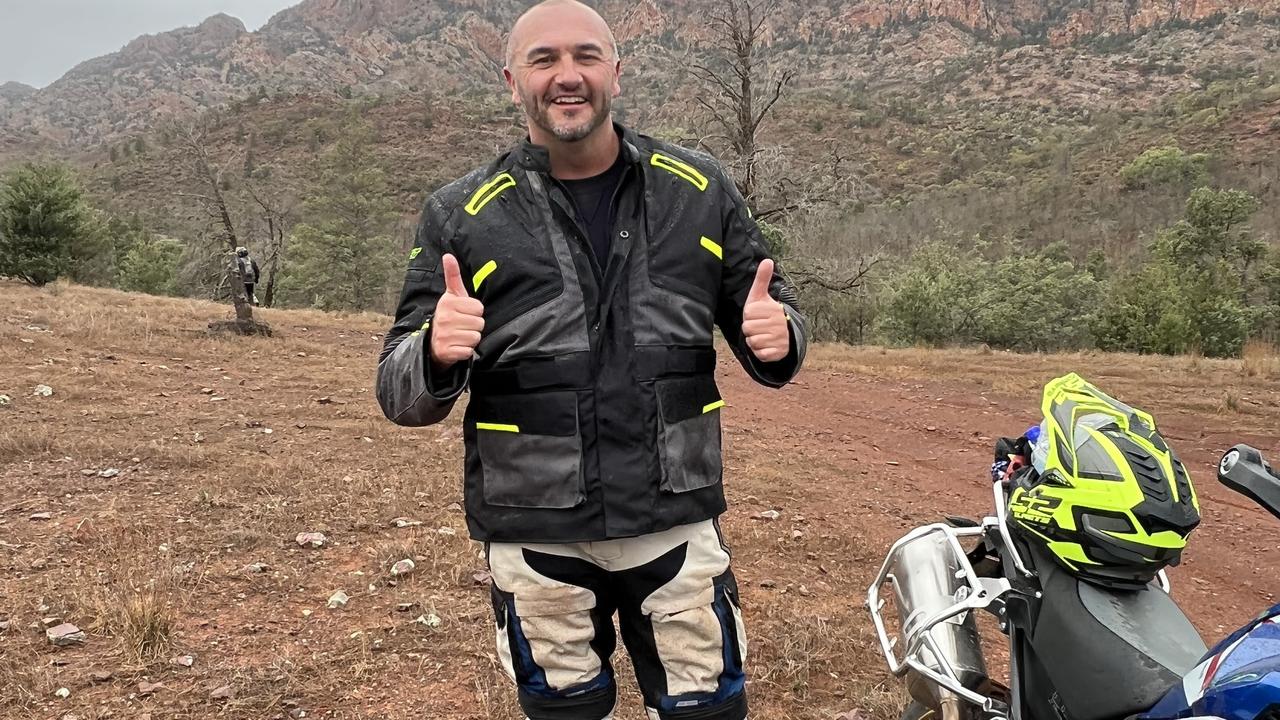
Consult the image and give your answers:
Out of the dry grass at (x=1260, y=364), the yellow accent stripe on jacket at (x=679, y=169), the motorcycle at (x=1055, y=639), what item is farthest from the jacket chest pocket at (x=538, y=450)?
the dry grass at (x=1260, y=364)

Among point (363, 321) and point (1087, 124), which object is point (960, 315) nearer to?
point (363, 321)

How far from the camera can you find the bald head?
164 cm

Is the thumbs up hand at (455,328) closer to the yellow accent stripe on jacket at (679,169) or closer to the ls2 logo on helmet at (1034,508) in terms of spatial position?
the yellow accent stripe on jacket at (679,169)

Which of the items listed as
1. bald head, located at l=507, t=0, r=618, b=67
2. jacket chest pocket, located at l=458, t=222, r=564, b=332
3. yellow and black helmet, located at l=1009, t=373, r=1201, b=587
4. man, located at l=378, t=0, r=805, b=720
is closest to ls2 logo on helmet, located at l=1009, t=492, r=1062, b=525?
yellow and black helmet, located at l=1009, t=373, r=1201, b=587

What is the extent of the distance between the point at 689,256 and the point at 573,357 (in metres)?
0.34

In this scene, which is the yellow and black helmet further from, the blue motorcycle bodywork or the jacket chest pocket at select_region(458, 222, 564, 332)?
the jacket chest pocket at select_region(458, 222, 564, 332)

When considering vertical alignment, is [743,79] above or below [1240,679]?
above

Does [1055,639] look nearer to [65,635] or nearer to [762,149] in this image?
[65,635]

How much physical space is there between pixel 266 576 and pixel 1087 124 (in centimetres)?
8372

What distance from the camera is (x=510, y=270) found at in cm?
161

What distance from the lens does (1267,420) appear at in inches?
288

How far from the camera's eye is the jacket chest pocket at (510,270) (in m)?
1.60

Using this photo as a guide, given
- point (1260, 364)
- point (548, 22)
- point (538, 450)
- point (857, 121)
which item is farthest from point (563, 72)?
point (857, 121)

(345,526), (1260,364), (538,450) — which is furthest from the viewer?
(1260,364)
